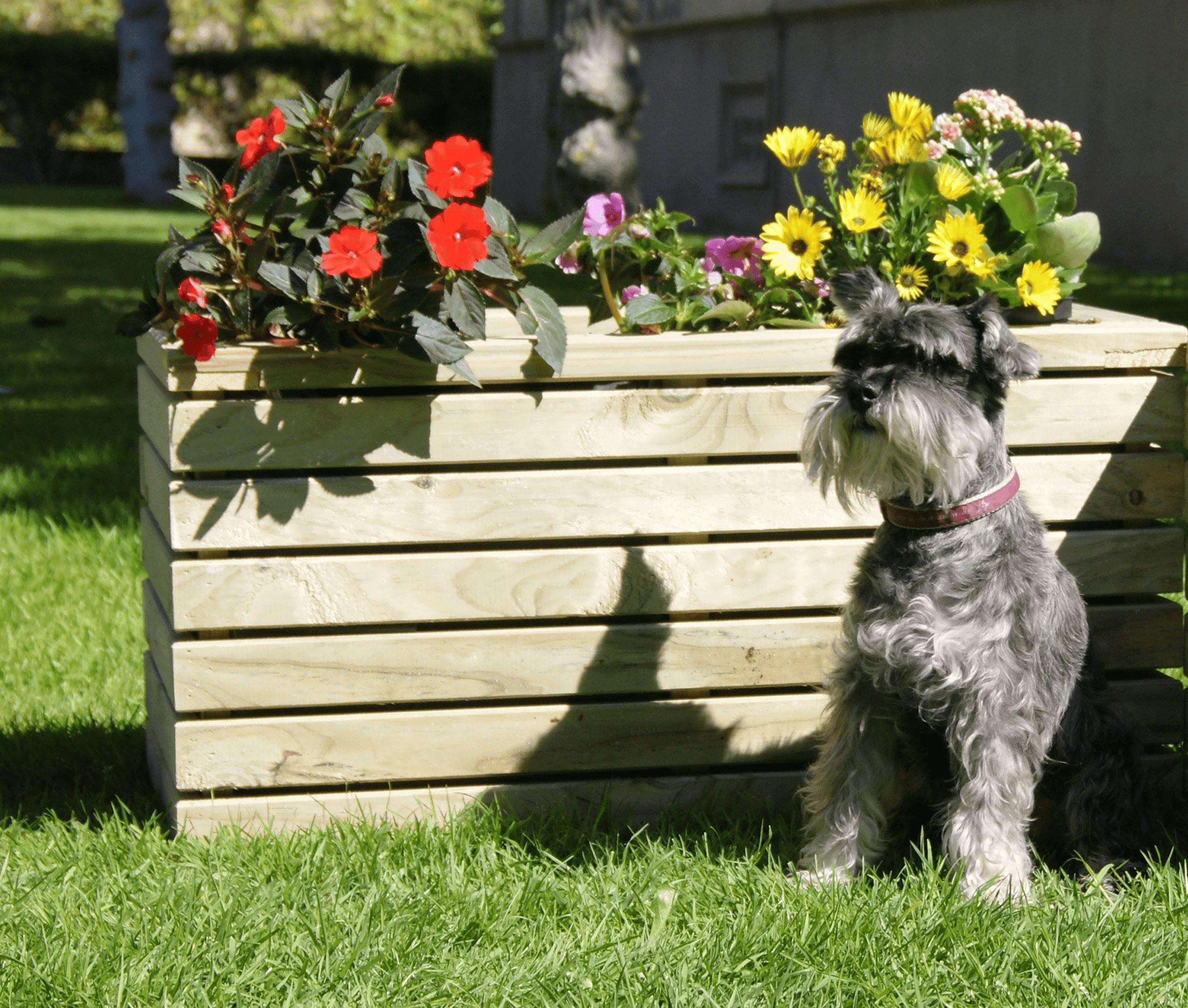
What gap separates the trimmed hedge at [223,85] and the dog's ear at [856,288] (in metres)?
22.8

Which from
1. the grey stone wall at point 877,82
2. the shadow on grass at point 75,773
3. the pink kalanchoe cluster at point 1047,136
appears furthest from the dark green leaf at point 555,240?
the grey stone wall at point 877,82

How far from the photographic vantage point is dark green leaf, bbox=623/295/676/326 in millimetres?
3016

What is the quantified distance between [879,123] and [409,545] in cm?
142

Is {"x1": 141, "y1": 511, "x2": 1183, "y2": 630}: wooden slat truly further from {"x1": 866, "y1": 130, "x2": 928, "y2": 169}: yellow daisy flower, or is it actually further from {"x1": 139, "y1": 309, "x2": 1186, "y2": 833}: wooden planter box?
{"x1": 866, "y1": 130, "x2": 928, "y2": 169}: yellow daisy flower

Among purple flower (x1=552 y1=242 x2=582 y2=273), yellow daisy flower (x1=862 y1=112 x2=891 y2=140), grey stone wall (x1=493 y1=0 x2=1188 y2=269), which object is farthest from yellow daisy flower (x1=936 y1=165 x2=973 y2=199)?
grey stone wall (x1=493 y1=0 x2=1188 y2=269)

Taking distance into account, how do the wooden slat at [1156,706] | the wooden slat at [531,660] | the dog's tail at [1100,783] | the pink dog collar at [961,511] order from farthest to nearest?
the wooden slat at [1156,706] → the wooden slat at [531,660] → the dog's tail at [1100,783] → the pink dog collar at [961,511]

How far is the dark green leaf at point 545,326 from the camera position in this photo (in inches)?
109

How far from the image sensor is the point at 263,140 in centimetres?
279

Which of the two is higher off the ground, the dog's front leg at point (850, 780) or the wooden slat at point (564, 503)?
the wooden slat at point (564, 503)

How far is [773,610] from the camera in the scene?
303cm

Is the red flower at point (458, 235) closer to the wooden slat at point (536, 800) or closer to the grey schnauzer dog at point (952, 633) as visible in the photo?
the grey schnauzer dog at point (952, 633)

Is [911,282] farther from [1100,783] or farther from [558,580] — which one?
[1100,783]

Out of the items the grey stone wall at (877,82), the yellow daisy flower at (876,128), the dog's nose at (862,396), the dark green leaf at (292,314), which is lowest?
the dog's nose at (862,396)

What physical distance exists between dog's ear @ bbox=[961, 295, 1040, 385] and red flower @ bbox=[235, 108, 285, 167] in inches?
57.1
